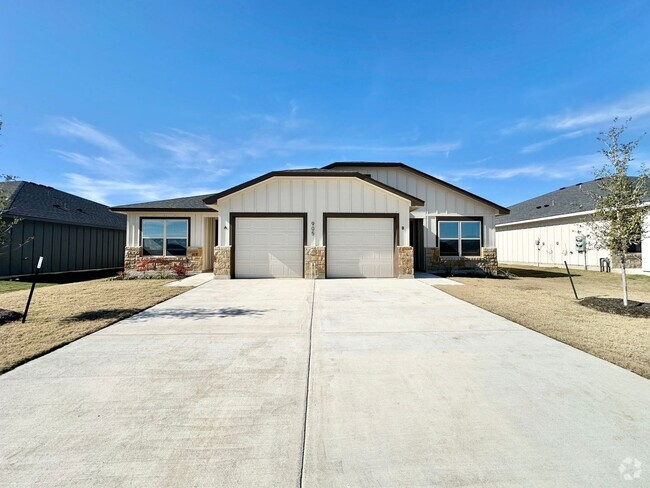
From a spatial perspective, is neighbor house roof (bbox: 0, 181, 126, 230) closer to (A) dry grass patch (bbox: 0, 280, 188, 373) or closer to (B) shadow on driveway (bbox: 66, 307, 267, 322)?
(A) dry grass patch (bbox: 0, 280, 188, 373)

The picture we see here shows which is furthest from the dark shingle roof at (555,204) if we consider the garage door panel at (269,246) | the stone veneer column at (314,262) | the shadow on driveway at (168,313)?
the shadow on driveway at (168,313)

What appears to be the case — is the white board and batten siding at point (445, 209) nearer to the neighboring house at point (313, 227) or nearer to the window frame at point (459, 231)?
the window frame at point (459, 231)

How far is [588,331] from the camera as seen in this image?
5434 millimetres

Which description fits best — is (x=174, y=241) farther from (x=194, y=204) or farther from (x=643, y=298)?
(x=643, y=298)

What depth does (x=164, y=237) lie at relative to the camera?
14922 mm

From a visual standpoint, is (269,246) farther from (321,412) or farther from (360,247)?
(321,412)

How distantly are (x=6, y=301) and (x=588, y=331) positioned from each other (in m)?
13.9

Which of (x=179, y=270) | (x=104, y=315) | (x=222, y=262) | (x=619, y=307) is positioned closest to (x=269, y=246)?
(x=222, y=262)

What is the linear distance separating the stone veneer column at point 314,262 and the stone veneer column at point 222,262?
3.30 metres

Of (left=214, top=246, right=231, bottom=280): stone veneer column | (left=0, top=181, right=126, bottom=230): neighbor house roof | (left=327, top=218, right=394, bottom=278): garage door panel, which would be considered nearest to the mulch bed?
(left=327, top=218, right=394, bottom=278): garage door panel
